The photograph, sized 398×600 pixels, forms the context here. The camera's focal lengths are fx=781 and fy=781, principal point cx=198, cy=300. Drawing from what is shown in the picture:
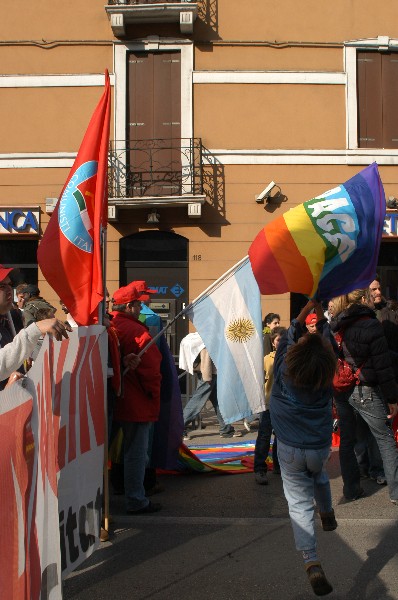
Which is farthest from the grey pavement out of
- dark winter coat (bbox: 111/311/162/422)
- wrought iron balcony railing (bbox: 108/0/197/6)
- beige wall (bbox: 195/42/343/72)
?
wrought iron balcony railing (bbox: 108/0/197/6)

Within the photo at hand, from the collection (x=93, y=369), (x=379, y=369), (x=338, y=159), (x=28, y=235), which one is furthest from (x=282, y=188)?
(x=93, y=369)

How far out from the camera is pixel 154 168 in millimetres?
16250

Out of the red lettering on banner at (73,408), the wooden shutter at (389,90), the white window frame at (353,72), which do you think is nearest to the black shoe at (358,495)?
the red lettering on banner at (73,408)

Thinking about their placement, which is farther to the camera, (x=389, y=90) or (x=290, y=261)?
(x=389, y=90)

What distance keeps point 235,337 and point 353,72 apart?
1145 cm

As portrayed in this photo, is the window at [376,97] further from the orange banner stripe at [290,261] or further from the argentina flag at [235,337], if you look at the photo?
the orange banner stripe at [290,261]

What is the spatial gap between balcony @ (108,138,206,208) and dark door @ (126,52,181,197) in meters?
0.02

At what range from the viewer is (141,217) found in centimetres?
1611

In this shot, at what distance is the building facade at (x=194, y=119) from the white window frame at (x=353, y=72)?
0.07ft

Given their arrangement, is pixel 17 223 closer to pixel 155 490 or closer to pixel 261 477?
pixel 155 490

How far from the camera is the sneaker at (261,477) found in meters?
7.21

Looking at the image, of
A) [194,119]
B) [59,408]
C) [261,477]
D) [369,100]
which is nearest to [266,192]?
[194,119]

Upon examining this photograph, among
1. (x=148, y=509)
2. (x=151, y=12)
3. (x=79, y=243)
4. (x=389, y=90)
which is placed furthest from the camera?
(x=389, y=90)

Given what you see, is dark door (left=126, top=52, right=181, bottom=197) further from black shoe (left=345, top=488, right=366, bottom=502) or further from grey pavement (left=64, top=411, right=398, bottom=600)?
black shoe (left=345, top=488, right=366, bottom=502)
